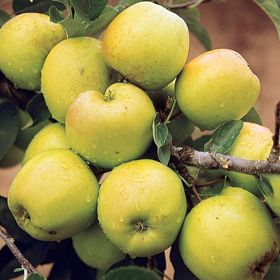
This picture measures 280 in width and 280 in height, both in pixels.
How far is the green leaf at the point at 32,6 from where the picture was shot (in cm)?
86

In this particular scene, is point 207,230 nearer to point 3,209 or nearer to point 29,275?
point 29,275

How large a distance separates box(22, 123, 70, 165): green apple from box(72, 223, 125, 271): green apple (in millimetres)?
86

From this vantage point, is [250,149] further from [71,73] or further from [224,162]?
[71,73]

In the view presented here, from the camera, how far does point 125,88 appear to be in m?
0.67

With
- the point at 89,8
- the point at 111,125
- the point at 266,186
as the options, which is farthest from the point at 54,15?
the point at 266,186

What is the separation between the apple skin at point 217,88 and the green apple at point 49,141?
0.41 feet

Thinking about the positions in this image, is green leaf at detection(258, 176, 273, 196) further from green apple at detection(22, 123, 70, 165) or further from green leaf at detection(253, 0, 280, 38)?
green leaf at detection(253, 0, 280, 38)

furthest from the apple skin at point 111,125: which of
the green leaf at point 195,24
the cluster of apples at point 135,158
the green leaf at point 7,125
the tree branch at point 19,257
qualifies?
the green leaf at point 195,24

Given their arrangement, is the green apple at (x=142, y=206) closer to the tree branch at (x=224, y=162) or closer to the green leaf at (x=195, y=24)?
the tree branch at (x=224, y=162)

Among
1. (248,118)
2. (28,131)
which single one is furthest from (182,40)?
(28,131)

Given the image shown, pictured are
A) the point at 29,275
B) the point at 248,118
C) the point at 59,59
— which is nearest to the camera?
the point at 29,275

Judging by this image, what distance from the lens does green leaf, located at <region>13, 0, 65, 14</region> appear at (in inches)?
33.8

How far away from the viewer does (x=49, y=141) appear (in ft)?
2.36

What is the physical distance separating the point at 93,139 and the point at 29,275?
0.44 ft
